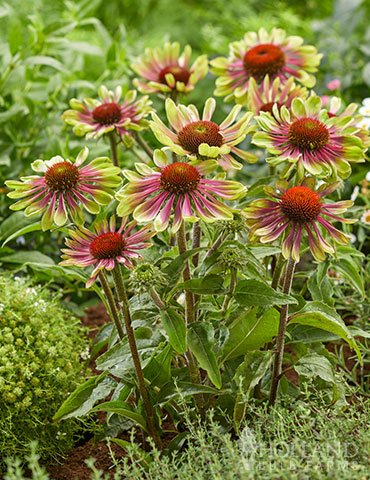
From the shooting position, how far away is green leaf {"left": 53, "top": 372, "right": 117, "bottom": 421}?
2.97 ft

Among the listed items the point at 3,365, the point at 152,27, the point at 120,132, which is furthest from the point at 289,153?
the point at 152,27

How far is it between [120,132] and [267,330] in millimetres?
483

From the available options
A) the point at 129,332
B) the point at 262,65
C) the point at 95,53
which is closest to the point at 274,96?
the point at 262,65

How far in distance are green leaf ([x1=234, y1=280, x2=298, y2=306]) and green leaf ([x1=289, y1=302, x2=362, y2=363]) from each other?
0.07 meters

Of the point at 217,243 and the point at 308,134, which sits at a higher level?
the point at 308,134

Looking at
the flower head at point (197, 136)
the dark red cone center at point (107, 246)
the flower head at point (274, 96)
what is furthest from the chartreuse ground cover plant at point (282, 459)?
the flower head at point (274, 96)

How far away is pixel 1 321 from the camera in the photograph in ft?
3.60

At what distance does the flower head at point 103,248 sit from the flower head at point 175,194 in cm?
5

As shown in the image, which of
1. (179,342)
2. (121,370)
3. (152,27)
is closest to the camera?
(179,342)

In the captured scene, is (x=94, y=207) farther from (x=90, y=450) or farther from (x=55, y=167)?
(x=90, y=450)

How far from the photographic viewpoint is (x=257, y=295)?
33.4 inches

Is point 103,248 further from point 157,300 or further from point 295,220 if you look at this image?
point 295,220

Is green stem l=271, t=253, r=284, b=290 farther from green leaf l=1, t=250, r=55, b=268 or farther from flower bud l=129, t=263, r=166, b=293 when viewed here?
green leaf l=1, t=250, r=55, b=268

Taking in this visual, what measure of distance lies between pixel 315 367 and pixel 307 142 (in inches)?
14.6
